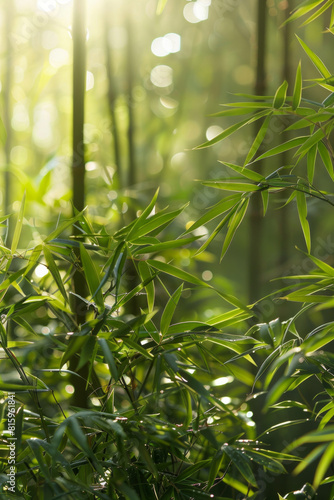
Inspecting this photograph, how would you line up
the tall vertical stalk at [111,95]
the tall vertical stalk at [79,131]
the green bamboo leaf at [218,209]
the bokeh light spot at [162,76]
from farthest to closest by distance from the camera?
the bokeh light spot at [162,76], the tall vertical stalk at [111,95], the tall vertical stalk at [79,131], the green bamboo leaf at [218,209]

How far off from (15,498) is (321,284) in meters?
0.45

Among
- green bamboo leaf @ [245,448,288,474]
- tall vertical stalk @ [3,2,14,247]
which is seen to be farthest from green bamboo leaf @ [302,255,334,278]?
tall vertical stalk @ [3,2,14,247]

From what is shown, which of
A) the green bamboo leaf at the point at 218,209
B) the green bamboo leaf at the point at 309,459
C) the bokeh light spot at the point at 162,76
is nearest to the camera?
the green bamboo leaf at the point at 309,459

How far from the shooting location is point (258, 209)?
1.10 meters

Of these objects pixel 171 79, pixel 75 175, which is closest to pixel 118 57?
pixel 171 79

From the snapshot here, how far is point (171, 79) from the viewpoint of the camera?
2.38 metres

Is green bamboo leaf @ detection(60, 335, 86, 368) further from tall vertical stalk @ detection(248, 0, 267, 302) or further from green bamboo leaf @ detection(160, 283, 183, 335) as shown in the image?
tall vertical stalk @ detection(248, 0, 267, 302)

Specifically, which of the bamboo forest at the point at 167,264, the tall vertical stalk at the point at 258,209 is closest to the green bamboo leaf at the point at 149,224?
the bamboo forest at the point at 167,264

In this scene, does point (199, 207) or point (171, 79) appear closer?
point (199, 207)

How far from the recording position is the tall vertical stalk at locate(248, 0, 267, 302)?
103 centimetres

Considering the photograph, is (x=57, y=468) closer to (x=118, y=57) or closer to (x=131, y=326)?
(x=131, y=326)

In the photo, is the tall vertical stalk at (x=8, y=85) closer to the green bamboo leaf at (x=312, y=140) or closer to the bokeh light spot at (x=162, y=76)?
the bokeh light spot at (x=162, y=76)

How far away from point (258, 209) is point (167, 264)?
0.51 m

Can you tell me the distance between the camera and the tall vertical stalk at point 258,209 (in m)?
1.03
